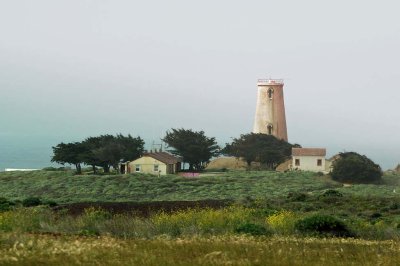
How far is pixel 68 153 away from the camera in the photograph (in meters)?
95.8

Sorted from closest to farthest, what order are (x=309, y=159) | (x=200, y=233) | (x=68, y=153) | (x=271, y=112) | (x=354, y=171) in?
(x=200, y=233), (x=354, y=171), (x=68, y=153), (x=309, y=159), (x=271, y=112)

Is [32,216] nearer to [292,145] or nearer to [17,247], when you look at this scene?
[17,247]

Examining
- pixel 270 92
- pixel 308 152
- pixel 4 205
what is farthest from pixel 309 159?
pixel 4 205

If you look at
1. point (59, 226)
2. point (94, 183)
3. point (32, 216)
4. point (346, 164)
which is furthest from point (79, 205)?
point (346, 164)

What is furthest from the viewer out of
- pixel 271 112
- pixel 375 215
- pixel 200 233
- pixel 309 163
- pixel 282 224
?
pixel 271 112

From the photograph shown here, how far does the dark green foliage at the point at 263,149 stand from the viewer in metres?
109

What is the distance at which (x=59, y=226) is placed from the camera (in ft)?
79.4

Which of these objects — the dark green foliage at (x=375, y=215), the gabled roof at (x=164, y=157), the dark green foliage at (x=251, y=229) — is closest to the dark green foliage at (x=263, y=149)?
the gabled roof at (x=164, y=157)

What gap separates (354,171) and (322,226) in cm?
6614

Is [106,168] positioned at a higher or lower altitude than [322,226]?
higher

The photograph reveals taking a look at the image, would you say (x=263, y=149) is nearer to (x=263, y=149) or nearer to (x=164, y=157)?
(x=263, y=149)

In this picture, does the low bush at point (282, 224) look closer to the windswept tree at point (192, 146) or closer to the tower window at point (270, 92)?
the windswept tree at point (192, 146)

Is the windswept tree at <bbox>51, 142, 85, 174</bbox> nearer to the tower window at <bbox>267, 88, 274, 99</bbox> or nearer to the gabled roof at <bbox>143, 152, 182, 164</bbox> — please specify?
the gabled roof at <bbox>143, 152, 182, 164</bbox>

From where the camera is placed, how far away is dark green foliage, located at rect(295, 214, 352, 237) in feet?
86.8
